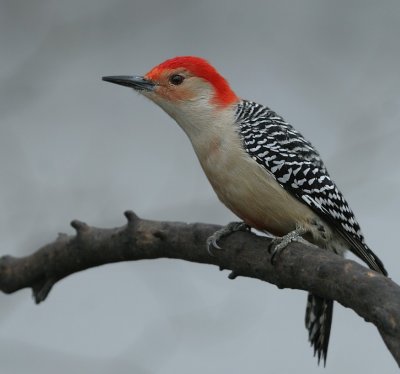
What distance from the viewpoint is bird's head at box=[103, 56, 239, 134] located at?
5000mm

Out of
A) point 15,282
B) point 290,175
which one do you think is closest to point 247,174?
point 290,175

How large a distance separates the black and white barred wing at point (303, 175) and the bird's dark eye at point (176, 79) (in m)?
0.42

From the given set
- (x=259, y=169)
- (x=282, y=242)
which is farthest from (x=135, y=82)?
(x=282, y=242)

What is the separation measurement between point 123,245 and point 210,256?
51cm

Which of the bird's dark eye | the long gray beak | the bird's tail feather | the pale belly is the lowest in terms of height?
the bird's tail feather

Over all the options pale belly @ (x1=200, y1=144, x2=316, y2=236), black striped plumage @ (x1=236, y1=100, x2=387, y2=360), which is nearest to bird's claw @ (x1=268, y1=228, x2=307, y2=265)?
pale belly @ (x1=200, y1=144, x2=316, y2=236)

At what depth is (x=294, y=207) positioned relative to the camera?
464 cm

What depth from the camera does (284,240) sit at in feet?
13.7

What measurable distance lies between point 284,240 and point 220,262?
0.35 meters

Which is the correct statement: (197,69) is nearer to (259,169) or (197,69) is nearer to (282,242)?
(259,169)

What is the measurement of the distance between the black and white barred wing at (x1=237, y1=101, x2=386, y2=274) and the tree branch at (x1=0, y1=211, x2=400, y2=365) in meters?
0.48

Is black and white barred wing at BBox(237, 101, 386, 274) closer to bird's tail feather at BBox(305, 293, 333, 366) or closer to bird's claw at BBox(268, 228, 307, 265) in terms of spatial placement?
bird's claw at BBox(268, 228, 307, 265)

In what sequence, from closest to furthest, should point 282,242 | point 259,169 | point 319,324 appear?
point 282,242 < point 319,324 < point 259,169

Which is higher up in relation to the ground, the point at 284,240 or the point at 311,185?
the point at 311,185
